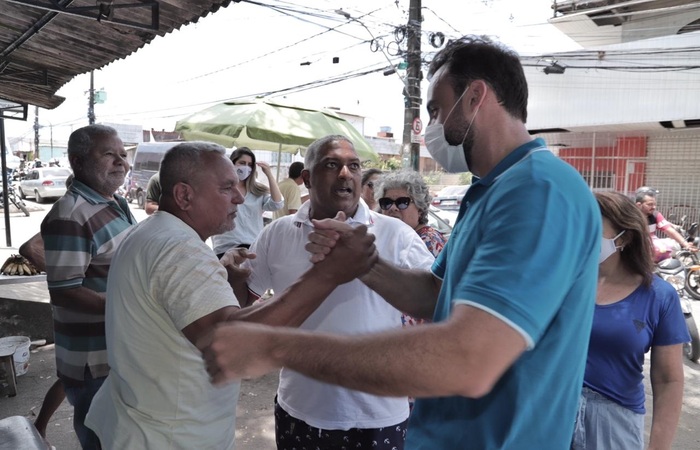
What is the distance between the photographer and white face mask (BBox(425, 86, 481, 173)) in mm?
1501

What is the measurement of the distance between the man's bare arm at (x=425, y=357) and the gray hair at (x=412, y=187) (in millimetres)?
3242

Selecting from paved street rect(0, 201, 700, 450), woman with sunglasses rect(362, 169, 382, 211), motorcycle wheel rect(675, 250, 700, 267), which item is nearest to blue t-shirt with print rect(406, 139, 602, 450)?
paved street rect(0, 201, 700, 450)

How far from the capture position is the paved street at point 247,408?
4.09 metres

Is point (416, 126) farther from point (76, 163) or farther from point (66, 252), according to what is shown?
point (66, 252)

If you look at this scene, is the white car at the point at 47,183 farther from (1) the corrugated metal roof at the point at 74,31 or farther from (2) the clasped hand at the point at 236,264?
(2) the clasped hand at the point at 236,264

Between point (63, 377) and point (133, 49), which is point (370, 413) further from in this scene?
point (133, 49)

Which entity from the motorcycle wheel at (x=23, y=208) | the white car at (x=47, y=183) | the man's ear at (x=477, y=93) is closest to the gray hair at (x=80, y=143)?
the man's ear at (x=477, y=93)

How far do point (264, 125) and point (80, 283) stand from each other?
4.53m

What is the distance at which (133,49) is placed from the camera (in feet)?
18.0

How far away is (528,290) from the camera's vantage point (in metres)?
1.03

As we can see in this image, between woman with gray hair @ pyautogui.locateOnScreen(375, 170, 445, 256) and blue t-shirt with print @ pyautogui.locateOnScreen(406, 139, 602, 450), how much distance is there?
2797mm

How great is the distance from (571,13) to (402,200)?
1586 cm

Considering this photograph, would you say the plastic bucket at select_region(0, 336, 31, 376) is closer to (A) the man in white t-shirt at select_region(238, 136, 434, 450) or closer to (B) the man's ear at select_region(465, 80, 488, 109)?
(A) the man in white t-shirt at select_region(238, 136, 434, 450)

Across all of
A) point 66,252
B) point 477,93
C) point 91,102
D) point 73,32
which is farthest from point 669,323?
point 91,102
